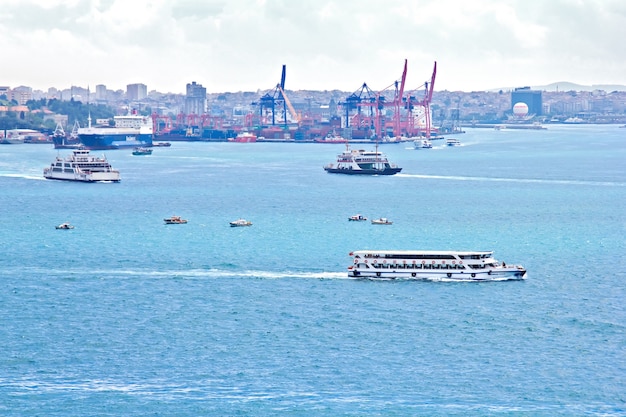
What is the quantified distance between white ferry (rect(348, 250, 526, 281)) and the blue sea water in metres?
0.59

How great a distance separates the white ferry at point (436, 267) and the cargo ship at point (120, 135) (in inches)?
3764

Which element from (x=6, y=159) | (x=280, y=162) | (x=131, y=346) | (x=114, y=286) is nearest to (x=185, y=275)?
(x=114, y=286)

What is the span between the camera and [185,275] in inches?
1467

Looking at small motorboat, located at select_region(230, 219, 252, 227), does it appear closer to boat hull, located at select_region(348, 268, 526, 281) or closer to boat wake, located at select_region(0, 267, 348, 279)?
boat wake, located at select_region(0, 267, 348, 279)

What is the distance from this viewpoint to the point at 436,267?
120 ft

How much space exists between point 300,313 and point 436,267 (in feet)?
21.3

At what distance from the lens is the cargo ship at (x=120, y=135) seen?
129500 millimetres

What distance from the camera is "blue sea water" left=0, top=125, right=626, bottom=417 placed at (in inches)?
966

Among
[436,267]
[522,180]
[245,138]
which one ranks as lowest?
[245,138]

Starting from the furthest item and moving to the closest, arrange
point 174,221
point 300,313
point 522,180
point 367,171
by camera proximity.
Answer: point 367,171 < point 522,180 < point 174,221 < point 300,313

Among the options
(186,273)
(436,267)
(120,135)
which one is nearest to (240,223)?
(186,273)

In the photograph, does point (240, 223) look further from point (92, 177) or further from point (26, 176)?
point (26, 176)

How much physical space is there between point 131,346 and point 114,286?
7.65m

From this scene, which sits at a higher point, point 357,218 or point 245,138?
point 357,218
